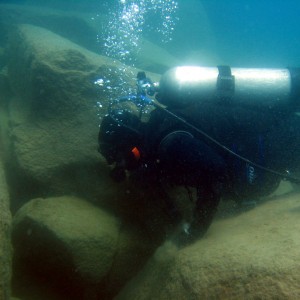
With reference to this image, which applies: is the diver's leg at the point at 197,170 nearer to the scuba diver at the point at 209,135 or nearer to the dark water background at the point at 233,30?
the scuba diver at the point at 209,135

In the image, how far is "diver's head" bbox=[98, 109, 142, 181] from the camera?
296 cm

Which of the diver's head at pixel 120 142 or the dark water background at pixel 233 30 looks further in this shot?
the dark water background at pixel 233 30

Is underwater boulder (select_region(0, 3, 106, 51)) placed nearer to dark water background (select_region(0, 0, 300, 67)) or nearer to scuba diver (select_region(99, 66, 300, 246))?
dark water background (select_region(0, 0, 300, 67))

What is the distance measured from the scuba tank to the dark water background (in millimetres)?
18411

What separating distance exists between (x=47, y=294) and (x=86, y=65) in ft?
11.8

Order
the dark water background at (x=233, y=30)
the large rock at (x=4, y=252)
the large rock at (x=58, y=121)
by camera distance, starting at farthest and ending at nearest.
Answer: the dark water background at (x=233, y=30), the large rock at (x=58, y=121), the large rock at (x=4, y=252)

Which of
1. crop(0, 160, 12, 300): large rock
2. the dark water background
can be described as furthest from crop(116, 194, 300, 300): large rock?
the dark water background

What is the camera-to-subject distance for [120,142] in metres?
3.03

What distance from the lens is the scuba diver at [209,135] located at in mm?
2828

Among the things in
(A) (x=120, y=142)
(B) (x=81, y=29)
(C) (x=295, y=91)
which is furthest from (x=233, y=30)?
(A) (x=120, y=142)

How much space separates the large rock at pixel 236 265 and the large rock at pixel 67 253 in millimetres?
295

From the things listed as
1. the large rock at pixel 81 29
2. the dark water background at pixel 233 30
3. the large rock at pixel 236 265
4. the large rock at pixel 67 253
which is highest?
the dark water background at pixel 233 30

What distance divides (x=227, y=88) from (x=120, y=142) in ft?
5.05

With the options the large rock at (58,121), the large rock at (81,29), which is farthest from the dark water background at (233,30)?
the large rock at (58,121)
